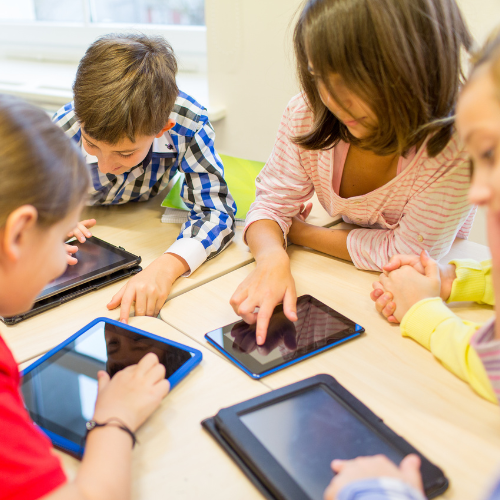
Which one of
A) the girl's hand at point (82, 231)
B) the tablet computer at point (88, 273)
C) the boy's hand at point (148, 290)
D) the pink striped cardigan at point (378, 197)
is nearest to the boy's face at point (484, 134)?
the pink striped cardigan at point (378, 197)

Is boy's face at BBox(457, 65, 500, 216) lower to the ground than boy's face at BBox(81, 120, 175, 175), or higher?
higher

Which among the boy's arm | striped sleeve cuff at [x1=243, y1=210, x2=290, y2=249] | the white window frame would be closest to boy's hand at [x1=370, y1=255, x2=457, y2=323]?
striped sleeve cuff at [x1=243, y1=210, x2=290, y2=249]

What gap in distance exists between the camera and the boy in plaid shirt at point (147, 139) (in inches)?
35.4

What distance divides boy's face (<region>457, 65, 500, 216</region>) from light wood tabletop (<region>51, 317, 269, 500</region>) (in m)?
0.34

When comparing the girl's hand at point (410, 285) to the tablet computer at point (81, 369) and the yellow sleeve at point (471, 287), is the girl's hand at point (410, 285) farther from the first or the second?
the tablet computer at point (81, 369)

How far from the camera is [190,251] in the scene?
3.10 feet

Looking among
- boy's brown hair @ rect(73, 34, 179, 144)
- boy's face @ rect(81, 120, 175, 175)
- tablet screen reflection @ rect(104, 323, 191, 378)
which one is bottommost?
tablet screen reflection @ rect(104, 323, 191, 378)

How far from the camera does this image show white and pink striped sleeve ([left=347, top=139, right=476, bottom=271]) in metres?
0.86

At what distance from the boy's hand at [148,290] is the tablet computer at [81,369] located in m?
0.06

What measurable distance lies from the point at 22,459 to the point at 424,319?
532 mm

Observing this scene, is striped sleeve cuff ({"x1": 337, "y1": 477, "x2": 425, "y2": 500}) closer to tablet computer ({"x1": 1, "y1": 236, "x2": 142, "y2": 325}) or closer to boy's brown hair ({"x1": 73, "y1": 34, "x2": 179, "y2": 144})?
tablet computer ({"x1": 1, "y1": 236, "x2": 142, "y2": 325})

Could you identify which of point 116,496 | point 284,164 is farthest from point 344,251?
point 116,496

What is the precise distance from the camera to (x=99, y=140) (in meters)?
0.93

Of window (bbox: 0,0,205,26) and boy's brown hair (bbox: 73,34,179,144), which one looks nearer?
boy's brown hair (bbox: 73,34,179,144)
